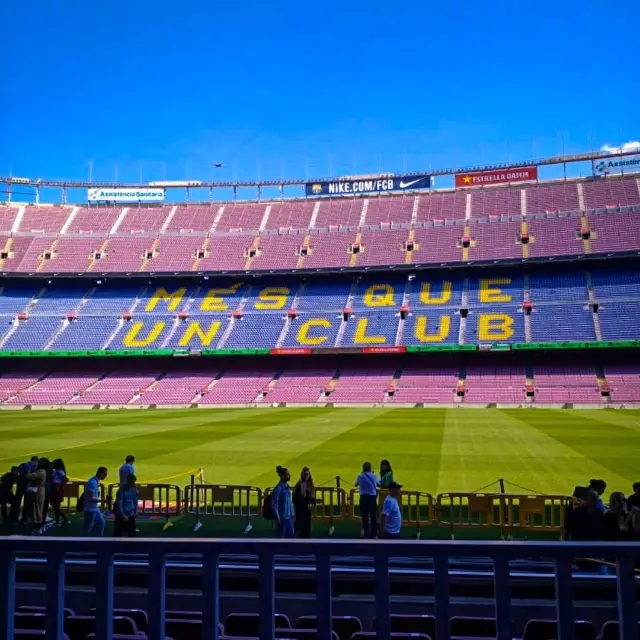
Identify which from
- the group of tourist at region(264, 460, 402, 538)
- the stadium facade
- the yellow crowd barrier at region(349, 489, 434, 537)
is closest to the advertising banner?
the stadium facade

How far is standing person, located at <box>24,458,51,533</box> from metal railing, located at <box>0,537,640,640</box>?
10714 millimetres

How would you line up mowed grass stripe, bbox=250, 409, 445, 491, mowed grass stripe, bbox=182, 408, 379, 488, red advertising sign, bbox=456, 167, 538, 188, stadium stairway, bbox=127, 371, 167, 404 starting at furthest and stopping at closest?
red advertising sign, bbox=456, 167, 538, 188 → stadium stairway, bbox=127, 371, 167, 404 → mowed grass stripe, bbox=182, 408, 379, 488 → mowed grass stripe, bbox=250, 409, 445, 491

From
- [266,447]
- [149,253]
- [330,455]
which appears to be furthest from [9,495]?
[149,253]

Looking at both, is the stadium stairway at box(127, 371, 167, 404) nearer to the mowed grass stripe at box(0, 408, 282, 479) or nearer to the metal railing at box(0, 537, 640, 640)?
the mowed grass stripe at box(0, 408, 282, 479)

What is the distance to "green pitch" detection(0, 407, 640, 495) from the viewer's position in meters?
18.6

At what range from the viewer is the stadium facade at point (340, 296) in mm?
51594

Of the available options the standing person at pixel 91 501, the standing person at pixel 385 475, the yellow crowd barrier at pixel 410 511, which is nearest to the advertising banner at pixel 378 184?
the yellow crowd barrier at pixel 410 511

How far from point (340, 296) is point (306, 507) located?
51778 millimetres

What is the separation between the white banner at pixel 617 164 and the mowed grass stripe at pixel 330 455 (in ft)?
164

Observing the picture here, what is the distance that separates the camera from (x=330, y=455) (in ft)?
74.1

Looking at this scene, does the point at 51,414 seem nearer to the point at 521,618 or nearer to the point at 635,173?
the point at 521,618

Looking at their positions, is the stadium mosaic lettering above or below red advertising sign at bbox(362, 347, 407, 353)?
above

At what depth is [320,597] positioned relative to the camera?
293 cm

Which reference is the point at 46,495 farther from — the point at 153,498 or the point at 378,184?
the point at 378,184
